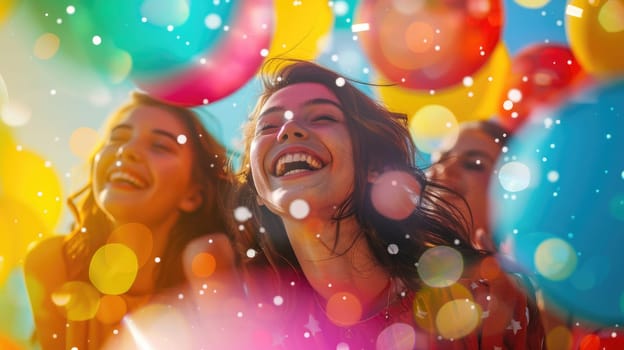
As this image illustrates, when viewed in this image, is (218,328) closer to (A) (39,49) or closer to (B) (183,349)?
(B) (183,349)

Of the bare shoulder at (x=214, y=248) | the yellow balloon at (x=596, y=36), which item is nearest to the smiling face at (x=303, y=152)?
the bare shoulder at (x=214, y=248)

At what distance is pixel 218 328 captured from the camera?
3.86ft

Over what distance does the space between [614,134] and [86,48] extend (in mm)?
1000

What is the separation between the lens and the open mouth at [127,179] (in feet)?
3.95

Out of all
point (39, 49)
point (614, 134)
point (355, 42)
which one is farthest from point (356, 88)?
point (39, 49)

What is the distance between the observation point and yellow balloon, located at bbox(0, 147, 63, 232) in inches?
47.8

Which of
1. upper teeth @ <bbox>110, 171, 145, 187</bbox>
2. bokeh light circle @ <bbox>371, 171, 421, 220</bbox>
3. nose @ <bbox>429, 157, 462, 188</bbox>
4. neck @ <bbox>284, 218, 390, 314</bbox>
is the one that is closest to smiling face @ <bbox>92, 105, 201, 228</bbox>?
upper teeth @ <bbox>110, 171, 145, 187</bbox>

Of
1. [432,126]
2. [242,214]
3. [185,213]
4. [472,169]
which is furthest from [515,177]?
[185,213]

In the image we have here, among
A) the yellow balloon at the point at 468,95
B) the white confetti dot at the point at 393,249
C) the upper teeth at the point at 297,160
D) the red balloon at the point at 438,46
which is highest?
the red balloon at the point at 438,46

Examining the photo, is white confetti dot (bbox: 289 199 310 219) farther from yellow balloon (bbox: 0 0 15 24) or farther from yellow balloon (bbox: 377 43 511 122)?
yellow balloon (bbox: 0 0 15 24)

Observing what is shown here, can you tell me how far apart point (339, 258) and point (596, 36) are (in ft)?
2.08

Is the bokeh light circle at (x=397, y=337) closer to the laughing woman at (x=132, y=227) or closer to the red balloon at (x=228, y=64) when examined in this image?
the laughing woman at (x=132, y=227)

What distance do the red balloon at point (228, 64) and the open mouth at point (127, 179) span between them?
0.17m

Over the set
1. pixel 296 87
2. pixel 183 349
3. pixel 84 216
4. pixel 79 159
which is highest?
pixel 296 87
